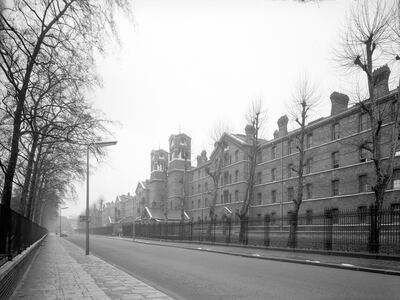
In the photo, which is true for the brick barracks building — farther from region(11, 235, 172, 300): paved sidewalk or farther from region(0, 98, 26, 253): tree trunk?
region(0, 98, 26, 253): tree trunk

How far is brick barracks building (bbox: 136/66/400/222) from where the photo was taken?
3575 centimetres

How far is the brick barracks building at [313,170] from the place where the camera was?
35.8m

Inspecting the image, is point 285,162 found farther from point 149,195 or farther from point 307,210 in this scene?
point 149,195

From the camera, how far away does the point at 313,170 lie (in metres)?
43.8

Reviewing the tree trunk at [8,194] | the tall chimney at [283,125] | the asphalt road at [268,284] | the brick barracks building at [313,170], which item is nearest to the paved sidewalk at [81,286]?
the asphalt road at [268,284]

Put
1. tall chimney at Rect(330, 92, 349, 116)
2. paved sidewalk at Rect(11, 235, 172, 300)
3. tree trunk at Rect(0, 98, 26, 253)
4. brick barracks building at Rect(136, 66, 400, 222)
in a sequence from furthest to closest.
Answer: tall chimney at Rect(330, 92, 349, 116) < brick barracks building at Rect(136, 66, 400, 222) < tree trunk at Rect(0, 98, 26, 253) < paved sidewalk at Rect(11, 235, 172, 300)

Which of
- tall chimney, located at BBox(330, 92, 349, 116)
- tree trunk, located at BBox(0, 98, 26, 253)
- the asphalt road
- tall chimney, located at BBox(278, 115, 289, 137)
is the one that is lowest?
the asphalt road

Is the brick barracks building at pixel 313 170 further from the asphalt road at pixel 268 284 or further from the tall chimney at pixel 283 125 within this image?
the asphalt road at pixel 268 284

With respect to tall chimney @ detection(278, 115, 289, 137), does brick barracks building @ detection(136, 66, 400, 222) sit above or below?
below

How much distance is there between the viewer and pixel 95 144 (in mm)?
15227

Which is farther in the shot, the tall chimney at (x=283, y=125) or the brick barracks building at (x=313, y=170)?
the tall chimney at (x=283, y=125)

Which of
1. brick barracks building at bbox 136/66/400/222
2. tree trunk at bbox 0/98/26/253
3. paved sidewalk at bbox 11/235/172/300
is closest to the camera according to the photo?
paved sidewalk at bbox 11/235/172/300

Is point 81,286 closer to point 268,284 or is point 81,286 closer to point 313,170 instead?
point 268,284

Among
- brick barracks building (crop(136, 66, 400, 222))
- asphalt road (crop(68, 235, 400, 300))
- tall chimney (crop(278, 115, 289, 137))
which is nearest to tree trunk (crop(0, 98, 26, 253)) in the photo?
asphalt road (crop(68, 235, 400, 300))
